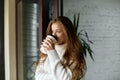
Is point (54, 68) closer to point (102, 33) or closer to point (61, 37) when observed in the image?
point (61, 37)

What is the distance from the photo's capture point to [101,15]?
10.7 feet

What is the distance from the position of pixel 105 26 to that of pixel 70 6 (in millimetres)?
666

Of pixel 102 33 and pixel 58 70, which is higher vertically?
pixel 102 33

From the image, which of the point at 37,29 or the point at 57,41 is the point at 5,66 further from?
the point at 57,41

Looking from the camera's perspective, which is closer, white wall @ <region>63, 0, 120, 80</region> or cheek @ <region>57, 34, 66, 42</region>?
cheek @ <region>57, 34, 66, 42</region>

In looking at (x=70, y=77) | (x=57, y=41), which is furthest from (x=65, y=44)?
(x=70, y=77)

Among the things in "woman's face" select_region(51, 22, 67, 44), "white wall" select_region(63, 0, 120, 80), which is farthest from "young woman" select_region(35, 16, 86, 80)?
"white wall" select_region(63, 0, 120, 80)

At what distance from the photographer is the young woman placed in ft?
3.83

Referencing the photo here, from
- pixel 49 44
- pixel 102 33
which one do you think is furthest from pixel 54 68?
pixel 102 33

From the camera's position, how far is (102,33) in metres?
3.28

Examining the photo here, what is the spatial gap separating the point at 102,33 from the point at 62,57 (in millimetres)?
2170

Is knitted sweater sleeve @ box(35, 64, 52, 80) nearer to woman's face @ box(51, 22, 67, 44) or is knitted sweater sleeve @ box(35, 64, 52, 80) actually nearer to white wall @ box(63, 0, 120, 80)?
woman's face @ box(51, 22, 67, 44)

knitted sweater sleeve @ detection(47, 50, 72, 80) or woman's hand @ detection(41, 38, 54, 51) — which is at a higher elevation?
woman's hand @ detection(41, 38, 54, 51)

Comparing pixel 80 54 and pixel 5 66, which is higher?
pixel 80 54
